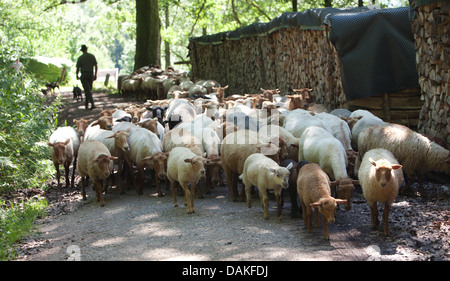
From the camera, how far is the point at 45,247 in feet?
21.4

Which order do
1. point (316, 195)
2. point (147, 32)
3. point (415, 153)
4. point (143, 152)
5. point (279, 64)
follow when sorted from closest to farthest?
point (316, 195) < point (415, 153) < point (143, 152) < point (279, 64) < point (147, 32)

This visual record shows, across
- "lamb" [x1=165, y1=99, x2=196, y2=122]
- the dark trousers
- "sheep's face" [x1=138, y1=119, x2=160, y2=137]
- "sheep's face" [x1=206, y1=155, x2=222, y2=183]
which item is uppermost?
the dark trousers

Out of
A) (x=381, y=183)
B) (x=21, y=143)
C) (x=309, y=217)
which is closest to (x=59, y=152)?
(x=21, y=143)

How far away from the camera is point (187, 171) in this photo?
7.68 metres

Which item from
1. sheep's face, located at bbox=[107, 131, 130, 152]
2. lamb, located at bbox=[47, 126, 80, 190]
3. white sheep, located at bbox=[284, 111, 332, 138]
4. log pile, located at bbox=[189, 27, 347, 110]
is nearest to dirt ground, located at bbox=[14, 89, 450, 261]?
sheep's face, located at bbox=[107, 131, 130, 152]

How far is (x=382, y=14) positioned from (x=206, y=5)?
23.1 meters

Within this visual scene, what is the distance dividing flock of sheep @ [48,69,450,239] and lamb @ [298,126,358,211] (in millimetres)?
14

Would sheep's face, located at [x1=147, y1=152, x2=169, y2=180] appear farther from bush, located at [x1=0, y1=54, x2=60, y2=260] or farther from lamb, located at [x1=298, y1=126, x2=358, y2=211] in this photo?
lamb, located at [x1=298, y1=126, x2=358, y2=211]

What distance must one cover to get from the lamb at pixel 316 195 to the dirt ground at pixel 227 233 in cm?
22

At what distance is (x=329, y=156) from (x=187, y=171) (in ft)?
6.88

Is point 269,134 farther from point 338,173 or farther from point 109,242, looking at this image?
point 109,242

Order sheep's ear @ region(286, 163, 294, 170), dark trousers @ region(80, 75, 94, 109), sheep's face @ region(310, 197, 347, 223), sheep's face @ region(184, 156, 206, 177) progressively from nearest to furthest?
sheep's face @ region(310, 197, 347, 223) < sheep's ear @ region(286, 163, 294, 170) < sheep's face @ region(184, 156, 206, 177) < dark trousers @ region(80, 75, 94, 109)

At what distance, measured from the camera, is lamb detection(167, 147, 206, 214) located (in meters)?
7.61

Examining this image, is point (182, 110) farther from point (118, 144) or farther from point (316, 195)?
point (316, 195)
